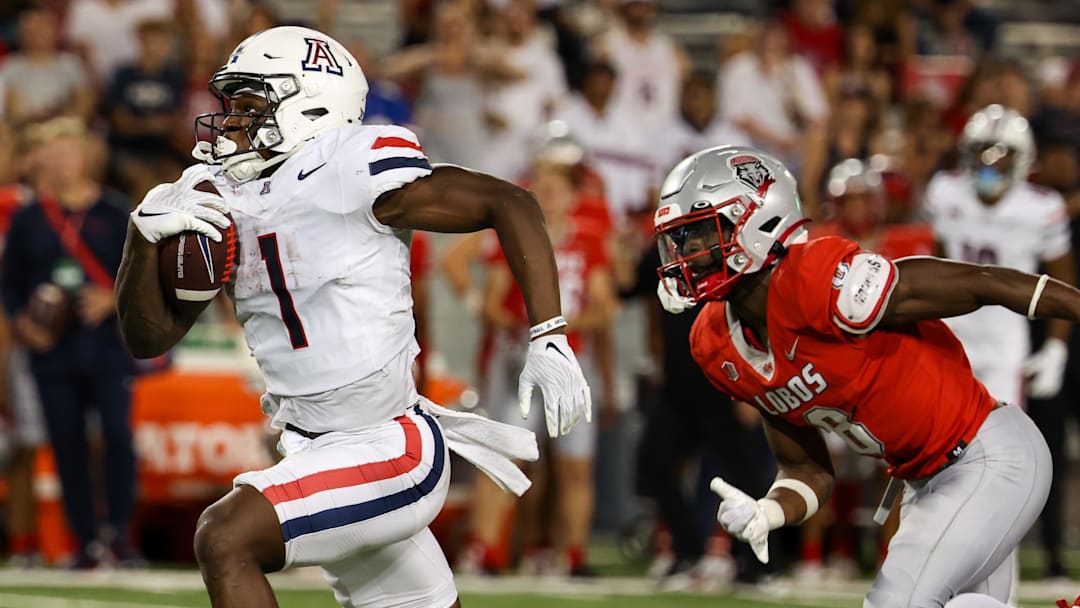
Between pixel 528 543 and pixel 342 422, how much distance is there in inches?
159

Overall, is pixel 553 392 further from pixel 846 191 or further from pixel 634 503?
pixel 634 503

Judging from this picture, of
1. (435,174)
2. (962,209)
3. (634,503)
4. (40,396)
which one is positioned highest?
(435,174)

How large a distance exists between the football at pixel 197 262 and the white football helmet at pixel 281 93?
0.61 ft

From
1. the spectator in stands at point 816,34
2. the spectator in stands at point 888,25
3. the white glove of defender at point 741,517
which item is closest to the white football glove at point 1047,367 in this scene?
the white glove of defender at point 741,517

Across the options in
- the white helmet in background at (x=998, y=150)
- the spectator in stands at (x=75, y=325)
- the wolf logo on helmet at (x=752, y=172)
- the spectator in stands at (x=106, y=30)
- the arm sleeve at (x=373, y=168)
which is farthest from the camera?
the spectator in stands at (x=106, y=30)

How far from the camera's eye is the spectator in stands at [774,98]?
34.0ft

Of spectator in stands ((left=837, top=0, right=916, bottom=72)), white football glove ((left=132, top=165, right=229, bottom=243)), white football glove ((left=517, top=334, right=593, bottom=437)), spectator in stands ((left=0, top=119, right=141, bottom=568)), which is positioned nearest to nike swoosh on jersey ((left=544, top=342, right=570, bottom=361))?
white football glove ((left=517, top=334, right=593, bottom=437))

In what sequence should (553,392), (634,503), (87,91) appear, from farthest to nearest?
(87,91) → (634,503) → (553,392)

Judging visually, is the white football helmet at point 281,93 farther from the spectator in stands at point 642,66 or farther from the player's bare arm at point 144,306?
the spectator in stands at point 642,66

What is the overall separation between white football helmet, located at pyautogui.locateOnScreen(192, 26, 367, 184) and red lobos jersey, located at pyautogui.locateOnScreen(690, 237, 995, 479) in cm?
117

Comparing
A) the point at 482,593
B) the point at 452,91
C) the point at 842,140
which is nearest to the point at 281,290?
the point at 482,593

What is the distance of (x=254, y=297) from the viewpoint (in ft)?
13.2

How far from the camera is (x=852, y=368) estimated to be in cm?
422

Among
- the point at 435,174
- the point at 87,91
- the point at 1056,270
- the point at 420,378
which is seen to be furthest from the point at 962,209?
the point at 87,91
